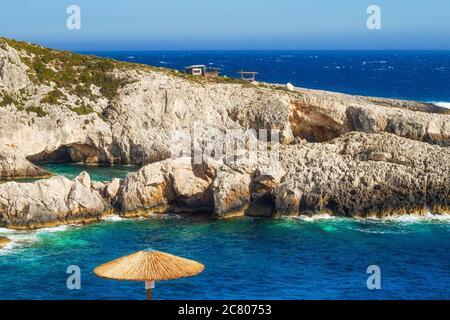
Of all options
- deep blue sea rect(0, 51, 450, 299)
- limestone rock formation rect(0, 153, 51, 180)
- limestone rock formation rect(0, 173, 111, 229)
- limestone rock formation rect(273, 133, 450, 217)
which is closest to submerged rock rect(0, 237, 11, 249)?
deep blue sea rect(0, 51, 450, 299)

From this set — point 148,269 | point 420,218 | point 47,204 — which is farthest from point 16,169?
point 148,269

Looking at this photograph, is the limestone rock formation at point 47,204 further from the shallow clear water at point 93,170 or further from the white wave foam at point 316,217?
the white wave foam at point 316,217

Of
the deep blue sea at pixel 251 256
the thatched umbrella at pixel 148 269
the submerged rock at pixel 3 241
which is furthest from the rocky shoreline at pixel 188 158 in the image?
the thatched umbrella at pixel 148 269

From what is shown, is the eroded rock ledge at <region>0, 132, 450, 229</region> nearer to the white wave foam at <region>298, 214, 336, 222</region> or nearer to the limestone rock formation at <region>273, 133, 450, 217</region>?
the limestone rock formation at <region>273, 133, 450, 217</region>

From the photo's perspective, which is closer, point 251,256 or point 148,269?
point 148,269

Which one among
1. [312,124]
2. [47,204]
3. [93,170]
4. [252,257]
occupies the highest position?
[312,124]

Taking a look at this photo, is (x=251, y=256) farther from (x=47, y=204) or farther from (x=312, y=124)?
(x=312, y=124)

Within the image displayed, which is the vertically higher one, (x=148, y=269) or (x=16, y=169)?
(x=148, y=269)

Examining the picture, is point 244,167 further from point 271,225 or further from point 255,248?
point 255,248
